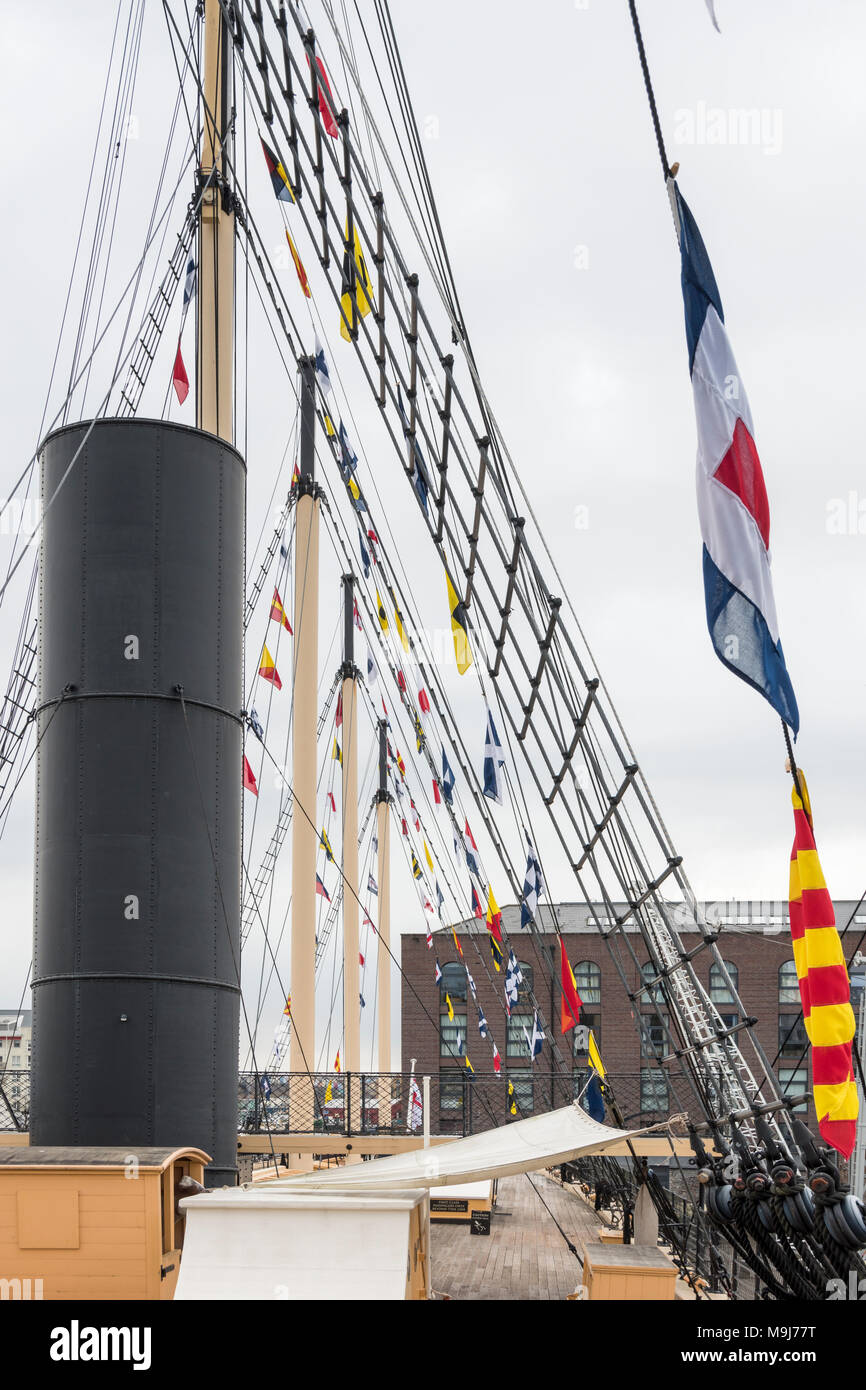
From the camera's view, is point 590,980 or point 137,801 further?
point 590,980

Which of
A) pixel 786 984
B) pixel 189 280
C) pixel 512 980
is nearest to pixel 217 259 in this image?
pixel 189 280

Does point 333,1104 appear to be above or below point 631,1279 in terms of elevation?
below

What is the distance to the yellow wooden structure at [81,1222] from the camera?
8125mm

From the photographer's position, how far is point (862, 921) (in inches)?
2431

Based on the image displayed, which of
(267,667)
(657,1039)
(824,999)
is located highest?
(267,667)

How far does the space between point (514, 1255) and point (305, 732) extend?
Answer: 9.52 meters

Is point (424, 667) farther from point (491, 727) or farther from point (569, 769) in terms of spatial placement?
point (569, 769)

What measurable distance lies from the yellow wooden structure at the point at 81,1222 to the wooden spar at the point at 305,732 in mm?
12853

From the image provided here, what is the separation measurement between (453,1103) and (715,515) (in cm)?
4971

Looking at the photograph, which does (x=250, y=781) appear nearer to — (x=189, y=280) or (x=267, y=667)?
(x=267, y=667)

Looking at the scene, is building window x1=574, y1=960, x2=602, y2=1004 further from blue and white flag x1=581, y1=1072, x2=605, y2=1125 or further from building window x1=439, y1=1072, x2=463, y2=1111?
blue and white flag x1=581, y1=1072, x2=605, y2=1125

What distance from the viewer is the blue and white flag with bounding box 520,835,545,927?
16828mm

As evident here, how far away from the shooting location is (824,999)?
9.02 m

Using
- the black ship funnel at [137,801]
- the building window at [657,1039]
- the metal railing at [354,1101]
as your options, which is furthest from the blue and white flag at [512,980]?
the black ship funnel at [137,801]
